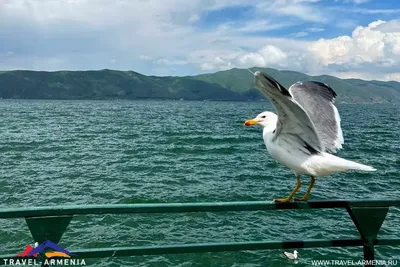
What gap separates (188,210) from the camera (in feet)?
10.3

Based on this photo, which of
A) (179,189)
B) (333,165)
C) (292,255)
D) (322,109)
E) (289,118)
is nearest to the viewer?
(333,165)

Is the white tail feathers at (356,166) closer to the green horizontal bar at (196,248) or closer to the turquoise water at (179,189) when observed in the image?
the green horizontal bar at (196,248)

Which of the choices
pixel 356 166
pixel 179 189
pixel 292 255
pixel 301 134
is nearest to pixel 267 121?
pixel 301 134

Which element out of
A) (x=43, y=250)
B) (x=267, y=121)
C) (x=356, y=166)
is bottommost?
(x=43, y=250)

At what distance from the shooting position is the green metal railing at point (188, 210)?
9.53ft

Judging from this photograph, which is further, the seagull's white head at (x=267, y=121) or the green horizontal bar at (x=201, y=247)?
the seagull's white head at (x=267, y=121)

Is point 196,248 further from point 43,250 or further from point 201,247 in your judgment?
point 43,250

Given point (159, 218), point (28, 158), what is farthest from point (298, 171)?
point (28, 158)

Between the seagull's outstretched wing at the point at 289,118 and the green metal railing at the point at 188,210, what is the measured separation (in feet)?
3.52

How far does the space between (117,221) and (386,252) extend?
871cm

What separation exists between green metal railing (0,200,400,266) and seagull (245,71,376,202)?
1.76 ft

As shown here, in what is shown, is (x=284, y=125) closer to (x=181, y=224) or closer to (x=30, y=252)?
(x=30, y=252)

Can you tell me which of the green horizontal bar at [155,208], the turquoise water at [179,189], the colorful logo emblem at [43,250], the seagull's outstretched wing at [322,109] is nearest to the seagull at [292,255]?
the turquoise water at [179,189]

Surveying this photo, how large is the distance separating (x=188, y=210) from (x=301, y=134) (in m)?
2.04
